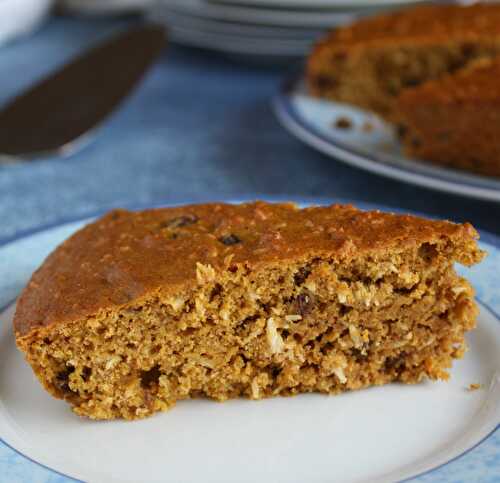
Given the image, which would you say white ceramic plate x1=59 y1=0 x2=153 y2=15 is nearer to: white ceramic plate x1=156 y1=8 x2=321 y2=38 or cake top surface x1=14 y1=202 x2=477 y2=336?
white ceramic plate x1=156 y1=8 x2=321 y2=38

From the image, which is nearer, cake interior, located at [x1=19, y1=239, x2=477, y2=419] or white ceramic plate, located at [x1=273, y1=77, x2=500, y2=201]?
cake interior, located at [x1=19, y1=239, x2=477, y2=419]

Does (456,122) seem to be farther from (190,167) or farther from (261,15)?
(261,15)

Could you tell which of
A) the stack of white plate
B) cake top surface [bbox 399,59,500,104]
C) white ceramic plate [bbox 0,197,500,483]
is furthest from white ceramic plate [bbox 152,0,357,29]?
white ceramic plate [bbox 0,197,500,483]

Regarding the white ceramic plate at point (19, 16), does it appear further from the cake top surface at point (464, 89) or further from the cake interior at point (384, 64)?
the cake top surface at point (464, 89)

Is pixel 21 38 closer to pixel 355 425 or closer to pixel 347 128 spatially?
pixel 347 128

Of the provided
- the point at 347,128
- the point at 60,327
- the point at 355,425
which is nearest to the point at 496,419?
the point at 355,425

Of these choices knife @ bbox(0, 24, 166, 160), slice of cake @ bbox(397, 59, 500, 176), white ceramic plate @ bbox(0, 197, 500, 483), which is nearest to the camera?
white ceramic plate @ bbox(0, 197, 500, 483)

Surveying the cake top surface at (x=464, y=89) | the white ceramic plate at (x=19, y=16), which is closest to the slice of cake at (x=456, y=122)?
the cake top surface at (x=464, y=89)
